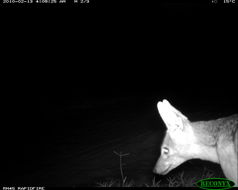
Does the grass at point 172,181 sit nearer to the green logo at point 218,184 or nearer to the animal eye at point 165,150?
the animal eye at point 165,150

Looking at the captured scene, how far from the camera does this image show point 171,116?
359 cm

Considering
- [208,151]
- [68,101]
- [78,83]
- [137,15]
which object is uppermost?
[137,15]

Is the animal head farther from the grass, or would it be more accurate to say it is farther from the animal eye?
the grass

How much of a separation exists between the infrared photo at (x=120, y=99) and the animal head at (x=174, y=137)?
14mm

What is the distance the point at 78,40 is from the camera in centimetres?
2964

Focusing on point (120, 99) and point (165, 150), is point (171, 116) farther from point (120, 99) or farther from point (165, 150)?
point (120, 99)

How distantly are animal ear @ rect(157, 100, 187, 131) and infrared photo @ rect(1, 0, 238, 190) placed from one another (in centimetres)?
1

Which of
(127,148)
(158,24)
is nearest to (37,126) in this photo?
(127,148)

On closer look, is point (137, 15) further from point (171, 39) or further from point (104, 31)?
point (171, 39)

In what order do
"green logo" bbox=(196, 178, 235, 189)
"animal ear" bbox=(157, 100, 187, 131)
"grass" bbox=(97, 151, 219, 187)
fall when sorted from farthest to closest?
"grass" bbox=(97, 151, 219, 187)
"animal ear" bbox=(157, 100, 187, 131)
"green logo" bbox=(196, 178, 235, 189)

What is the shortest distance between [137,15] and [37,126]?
16591 mm

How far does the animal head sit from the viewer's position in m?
3.57

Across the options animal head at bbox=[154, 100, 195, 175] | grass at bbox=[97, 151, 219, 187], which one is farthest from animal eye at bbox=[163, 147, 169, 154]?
grass at bbox=[97, 151, 219, 187]

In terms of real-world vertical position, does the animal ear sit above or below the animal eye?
above
